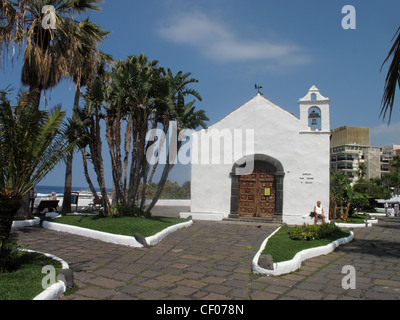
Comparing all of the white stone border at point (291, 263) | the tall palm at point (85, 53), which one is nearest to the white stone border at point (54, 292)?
the white stone border at point (291, 263)

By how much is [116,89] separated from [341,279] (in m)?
9.21

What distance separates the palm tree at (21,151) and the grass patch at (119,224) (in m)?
3.46

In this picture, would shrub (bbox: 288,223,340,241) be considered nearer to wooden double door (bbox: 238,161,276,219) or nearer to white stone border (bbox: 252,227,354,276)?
white stone border (bbox: 252,227,354,276)

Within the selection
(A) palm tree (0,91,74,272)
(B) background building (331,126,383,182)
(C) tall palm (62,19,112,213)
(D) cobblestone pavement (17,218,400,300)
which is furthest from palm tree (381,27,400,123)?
(B) background building (331,126,383,182)

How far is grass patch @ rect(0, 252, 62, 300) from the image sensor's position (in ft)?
14.5

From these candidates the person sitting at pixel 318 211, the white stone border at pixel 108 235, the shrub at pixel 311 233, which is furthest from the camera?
the person sitting at pixel 318 211

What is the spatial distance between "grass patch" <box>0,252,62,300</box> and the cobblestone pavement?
46 centimetres

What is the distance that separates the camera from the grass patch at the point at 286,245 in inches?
272

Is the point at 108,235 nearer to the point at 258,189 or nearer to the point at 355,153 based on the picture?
the point at 258,189

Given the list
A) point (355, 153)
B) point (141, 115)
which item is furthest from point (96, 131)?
point (355, 153)

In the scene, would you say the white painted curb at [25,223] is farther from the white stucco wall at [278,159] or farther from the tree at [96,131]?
the white stucco wall at [278,159]

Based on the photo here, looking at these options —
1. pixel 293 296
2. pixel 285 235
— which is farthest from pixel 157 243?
pixel 293 296

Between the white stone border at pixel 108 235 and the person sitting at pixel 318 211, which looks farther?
the person sitting at pixel 318 211

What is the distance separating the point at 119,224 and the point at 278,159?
7.39m
